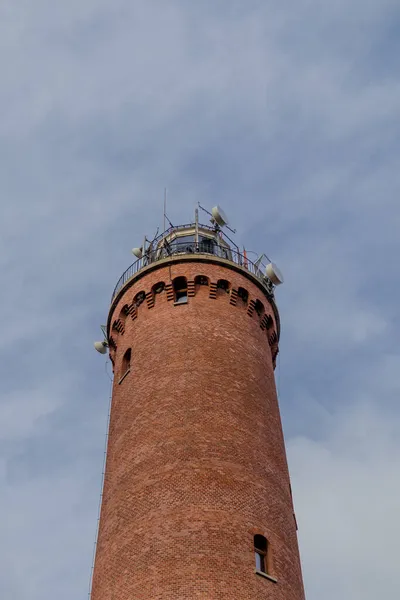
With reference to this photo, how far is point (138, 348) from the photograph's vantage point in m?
25.6

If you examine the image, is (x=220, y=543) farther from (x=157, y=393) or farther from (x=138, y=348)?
(x=138, y=348)

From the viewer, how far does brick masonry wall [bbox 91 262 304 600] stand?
19.6 meters

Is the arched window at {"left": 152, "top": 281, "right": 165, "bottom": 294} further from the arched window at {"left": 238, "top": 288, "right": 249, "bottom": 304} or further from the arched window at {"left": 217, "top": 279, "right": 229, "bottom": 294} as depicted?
the arched window at {"left": 238, "top": 288, "right": 249, "bottom": 304}

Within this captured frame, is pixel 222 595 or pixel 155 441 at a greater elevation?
pixel 155 441

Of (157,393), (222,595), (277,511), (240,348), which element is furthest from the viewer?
(240,348)

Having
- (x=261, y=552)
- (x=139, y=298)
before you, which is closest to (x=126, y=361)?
(x=139, y=298)

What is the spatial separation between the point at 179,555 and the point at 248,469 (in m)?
3.45

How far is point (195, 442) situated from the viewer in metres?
21.8

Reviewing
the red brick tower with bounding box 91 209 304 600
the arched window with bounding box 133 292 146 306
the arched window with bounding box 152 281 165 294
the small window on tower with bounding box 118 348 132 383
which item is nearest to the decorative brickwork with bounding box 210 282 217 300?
the red brick tower with bounding box 91 209 304 600

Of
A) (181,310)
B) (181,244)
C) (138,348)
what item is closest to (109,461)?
(138,348)

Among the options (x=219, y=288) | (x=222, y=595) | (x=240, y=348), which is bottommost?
(x=222, y=595)

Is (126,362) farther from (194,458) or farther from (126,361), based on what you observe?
(194,458)

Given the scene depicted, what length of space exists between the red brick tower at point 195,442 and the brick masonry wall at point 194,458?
0.12 feet

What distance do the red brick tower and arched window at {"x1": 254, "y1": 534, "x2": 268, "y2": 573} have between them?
3 cm
